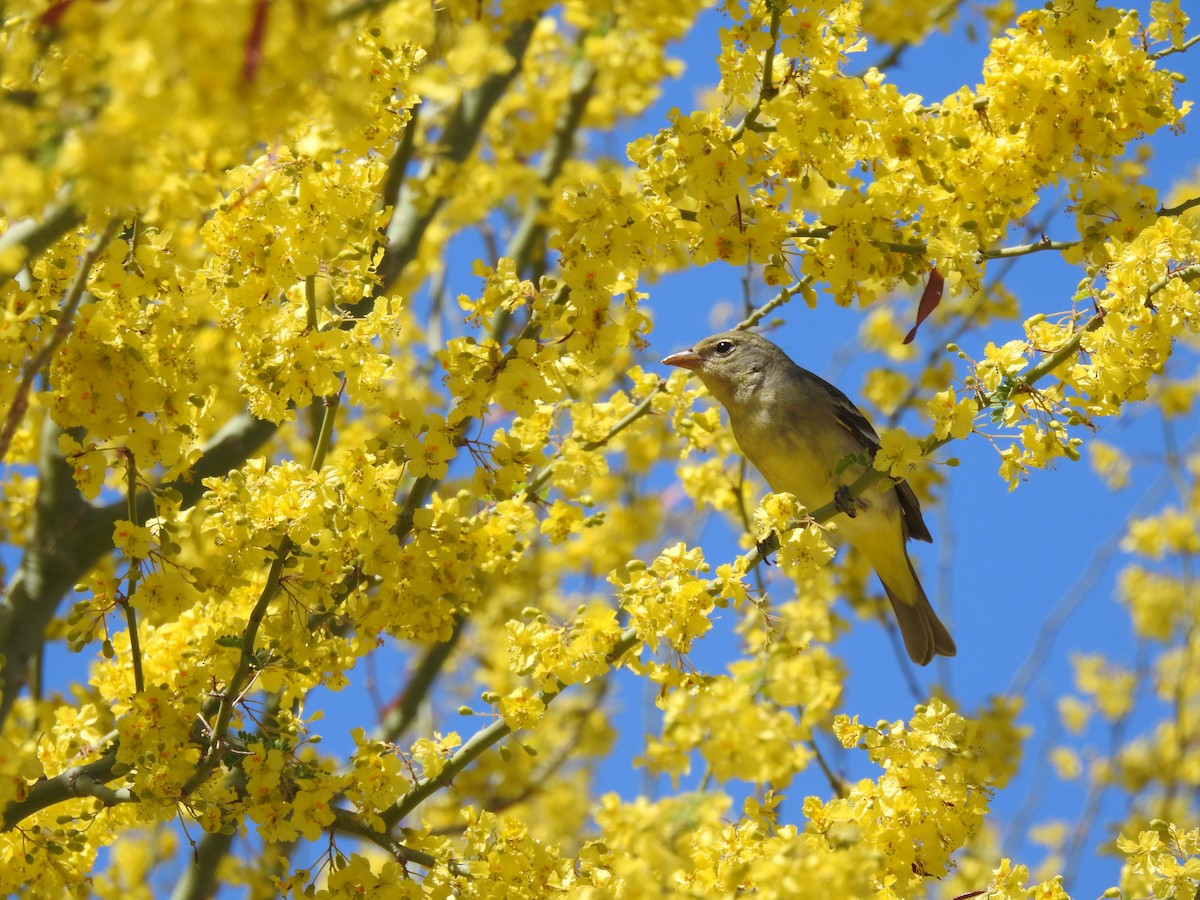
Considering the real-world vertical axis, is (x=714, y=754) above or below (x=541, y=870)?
below

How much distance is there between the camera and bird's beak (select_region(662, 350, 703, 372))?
5945 mm

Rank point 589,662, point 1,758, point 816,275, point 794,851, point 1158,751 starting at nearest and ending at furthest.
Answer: point 1,758
point 794,851
point 589,662
point 816,275
point 1158,751

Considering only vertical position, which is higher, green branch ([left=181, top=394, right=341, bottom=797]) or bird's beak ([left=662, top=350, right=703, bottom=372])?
bird's beak ([left=662, top=350, right=703, bottom=372])

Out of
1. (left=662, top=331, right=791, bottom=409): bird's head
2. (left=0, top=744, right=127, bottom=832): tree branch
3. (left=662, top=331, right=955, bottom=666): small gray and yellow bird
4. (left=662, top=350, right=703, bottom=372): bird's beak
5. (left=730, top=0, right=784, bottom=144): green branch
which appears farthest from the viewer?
(left=662, top=350, right=703, bottom=372): bird's beak

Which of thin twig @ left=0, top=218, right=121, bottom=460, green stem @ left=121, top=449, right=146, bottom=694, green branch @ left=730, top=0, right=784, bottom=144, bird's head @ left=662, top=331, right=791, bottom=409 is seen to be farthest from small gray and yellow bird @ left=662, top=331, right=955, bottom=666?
thin twig @ left=0, top=218, right=121, bottom=460

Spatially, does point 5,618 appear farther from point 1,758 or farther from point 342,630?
point 1,758

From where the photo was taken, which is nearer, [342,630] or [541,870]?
[541,870]

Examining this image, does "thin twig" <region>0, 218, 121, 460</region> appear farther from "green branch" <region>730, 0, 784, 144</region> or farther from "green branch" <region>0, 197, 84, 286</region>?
"green branch" <region>730, 0, 784, 144</region>

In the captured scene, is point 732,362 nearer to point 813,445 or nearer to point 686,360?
point 686,360

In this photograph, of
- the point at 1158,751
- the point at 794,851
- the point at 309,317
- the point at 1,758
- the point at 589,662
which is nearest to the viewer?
the point at 1,758

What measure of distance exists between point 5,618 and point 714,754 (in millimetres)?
2648

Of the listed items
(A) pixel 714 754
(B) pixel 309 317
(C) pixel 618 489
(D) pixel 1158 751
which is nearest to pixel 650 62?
(B) pixel 309 317

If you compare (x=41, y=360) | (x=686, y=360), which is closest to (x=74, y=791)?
(x=41, y=360)

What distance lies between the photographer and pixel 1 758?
215 cm
